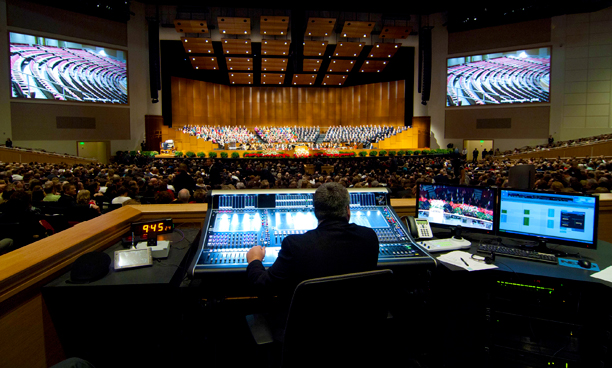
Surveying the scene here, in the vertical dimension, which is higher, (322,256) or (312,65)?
(312,65)

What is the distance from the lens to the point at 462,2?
16000mm

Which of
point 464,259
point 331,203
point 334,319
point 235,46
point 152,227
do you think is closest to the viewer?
point 334,319

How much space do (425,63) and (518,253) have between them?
16681mm

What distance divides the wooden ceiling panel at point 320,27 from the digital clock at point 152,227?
13967 mm

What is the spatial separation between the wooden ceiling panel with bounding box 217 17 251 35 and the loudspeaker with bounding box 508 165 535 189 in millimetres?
13751

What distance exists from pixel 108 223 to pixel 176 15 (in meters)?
16.7

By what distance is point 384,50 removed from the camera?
17141 mm

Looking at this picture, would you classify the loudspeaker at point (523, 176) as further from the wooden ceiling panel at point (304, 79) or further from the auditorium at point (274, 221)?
the wooden ceiling panel at point (304, 79)

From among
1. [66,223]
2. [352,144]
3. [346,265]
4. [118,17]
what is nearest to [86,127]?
[118,17]

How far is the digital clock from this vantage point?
222cm

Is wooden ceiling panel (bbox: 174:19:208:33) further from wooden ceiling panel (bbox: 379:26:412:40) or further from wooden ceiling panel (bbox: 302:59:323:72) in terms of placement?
wooden ceiling panel (bbox: 379:26:412:40)

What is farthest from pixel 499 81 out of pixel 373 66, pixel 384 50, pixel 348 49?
pixel 348 49

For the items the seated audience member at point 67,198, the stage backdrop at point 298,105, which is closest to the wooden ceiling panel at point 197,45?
the stage backdrop at point 298,105

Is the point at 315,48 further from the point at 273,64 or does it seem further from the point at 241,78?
the point at 241,78
